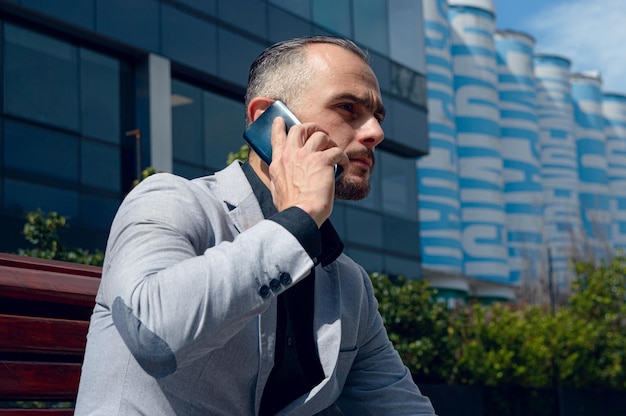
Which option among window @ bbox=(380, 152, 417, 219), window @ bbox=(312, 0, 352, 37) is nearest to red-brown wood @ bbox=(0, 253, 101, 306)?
window @ bbox=(312, 0, 352, 37)

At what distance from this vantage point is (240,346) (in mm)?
2229

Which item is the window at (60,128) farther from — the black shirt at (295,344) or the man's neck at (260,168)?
the black shirt at (295,344)

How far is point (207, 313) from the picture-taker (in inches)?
72.1

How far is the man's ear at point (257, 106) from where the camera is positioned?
264cm

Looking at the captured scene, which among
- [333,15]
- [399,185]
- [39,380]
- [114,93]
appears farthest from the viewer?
[399,185]

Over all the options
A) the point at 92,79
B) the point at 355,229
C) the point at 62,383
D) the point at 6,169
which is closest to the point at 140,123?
the point at 92,79

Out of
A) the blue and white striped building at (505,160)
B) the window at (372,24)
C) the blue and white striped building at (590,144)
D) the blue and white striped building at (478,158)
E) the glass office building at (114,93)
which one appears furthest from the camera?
the blue and white striped building at (590,144)

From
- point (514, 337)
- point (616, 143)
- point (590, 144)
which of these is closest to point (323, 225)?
point (514, 337)

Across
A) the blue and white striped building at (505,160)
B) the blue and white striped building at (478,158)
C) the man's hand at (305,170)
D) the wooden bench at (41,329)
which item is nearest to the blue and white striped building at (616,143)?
the blue and white striped building at (505,160)

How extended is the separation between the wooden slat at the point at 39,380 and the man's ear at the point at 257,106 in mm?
880

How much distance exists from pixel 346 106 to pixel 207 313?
0.91m

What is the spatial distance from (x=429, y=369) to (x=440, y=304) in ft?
3.37

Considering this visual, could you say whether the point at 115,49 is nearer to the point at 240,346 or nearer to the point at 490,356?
the point at 490,356

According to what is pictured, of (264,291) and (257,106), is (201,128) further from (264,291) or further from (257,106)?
(264,291)
